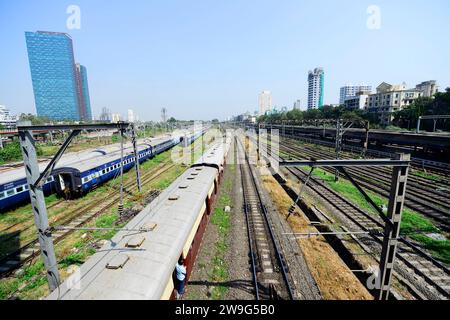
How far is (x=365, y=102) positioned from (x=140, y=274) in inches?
6027

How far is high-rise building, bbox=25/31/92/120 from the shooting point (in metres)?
165

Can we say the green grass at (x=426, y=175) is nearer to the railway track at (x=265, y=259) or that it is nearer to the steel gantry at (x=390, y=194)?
the railway track at (x=265, y=259)

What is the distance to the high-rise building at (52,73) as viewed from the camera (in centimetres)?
16538

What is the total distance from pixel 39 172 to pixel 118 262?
4.22 m

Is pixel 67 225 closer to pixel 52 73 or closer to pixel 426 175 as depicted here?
pixel 426 175

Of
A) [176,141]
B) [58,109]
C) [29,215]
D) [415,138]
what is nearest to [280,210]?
[29,215]

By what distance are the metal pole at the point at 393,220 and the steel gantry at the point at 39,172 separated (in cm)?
895

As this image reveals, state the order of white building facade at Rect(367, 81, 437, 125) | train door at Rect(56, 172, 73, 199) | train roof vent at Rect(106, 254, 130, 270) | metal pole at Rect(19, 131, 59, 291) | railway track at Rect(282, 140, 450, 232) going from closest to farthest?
train roof vent at Rect(106, 254, 130, 270) → metal pole at Rect(19, 131, 59, 291) → railway track at Rect(282, 140, 450, 232) → train door at Rect(56, 172, 73, 199) → white building facade at Rect(367, 81, 437, 125)

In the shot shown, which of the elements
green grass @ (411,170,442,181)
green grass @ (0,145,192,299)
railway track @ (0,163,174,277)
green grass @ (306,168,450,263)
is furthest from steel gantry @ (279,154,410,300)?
green grass @ (411,170,442,181)

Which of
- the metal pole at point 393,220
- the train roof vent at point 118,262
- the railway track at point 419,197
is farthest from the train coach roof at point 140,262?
the railway track at point 419,197

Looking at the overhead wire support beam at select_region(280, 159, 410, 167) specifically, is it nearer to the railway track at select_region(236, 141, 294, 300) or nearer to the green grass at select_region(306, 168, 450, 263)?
the railway track at select_region(236, 141, 294, 300)

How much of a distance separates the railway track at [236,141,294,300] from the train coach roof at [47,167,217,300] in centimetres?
437
